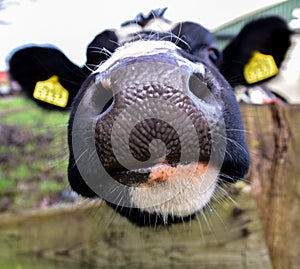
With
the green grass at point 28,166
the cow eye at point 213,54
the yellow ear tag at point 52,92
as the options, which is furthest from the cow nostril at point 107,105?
the green grass at point 28,166

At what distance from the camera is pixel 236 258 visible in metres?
2.00

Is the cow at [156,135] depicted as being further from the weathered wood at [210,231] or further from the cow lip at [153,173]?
the weathered wood at [210,231]

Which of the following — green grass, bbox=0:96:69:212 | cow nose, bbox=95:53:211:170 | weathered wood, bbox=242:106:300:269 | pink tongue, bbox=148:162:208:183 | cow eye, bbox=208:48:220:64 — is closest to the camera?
cow nose, bbox=95:53:211:170

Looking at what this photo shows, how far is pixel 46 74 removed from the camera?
2.77 m

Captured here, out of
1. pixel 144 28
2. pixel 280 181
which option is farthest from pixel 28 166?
pixel 280 181

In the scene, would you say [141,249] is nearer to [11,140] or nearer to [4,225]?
[4,225]

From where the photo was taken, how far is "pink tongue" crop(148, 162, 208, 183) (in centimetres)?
150

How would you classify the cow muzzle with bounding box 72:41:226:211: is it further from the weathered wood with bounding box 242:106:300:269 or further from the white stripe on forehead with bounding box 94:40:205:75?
the weathered wood with bounding box 242:106:300:269

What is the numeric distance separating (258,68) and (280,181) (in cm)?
98

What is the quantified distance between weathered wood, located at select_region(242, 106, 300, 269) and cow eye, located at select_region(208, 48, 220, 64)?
557 mm

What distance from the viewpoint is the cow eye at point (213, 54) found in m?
2.48

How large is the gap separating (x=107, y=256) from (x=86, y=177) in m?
0.54

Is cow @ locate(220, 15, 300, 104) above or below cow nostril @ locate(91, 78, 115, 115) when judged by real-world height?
below

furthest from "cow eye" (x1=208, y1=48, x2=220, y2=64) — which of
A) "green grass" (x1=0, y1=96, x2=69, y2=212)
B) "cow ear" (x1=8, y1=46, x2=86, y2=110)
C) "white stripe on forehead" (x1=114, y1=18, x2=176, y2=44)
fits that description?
"green grass" (x1=0, y1=96, x2=69, y2=212)
